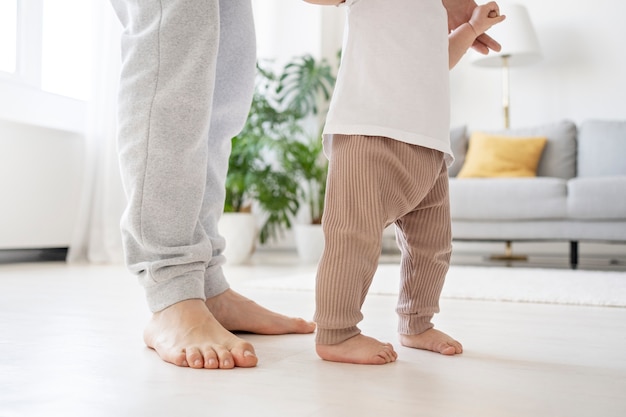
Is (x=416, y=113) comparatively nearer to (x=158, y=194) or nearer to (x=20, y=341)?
(x=158, y=194)

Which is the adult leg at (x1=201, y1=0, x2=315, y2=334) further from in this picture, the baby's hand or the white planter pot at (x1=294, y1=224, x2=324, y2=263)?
the white planter pot at (x1=294, y1=224, x2=324, y2=263)

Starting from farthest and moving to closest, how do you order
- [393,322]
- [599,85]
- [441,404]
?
[599,85] → [393,322] → [441,404]

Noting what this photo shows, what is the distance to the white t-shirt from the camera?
1.04m

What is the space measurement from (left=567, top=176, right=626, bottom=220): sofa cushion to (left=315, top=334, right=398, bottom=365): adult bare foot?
244 cm

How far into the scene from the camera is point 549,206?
3.24m

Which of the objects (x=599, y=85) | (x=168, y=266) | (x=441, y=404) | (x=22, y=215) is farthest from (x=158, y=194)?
(x=599, y=85)

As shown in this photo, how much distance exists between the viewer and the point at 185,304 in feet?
3.56

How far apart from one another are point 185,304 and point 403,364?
0.36 meters

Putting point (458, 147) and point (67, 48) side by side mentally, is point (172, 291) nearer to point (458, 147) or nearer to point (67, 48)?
point (67, 48)

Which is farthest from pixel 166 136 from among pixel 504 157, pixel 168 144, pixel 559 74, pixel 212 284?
pixel 559 74

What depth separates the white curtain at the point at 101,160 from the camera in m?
3.60

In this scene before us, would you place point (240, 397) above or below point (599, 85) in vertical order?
below

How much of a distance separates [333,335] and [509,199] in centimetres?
248

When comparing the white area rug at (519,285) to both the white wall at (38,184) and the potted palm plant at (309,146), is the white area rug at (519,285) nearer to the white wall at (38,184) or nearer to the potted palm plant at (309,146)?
the potted palm plant at (309,146)
